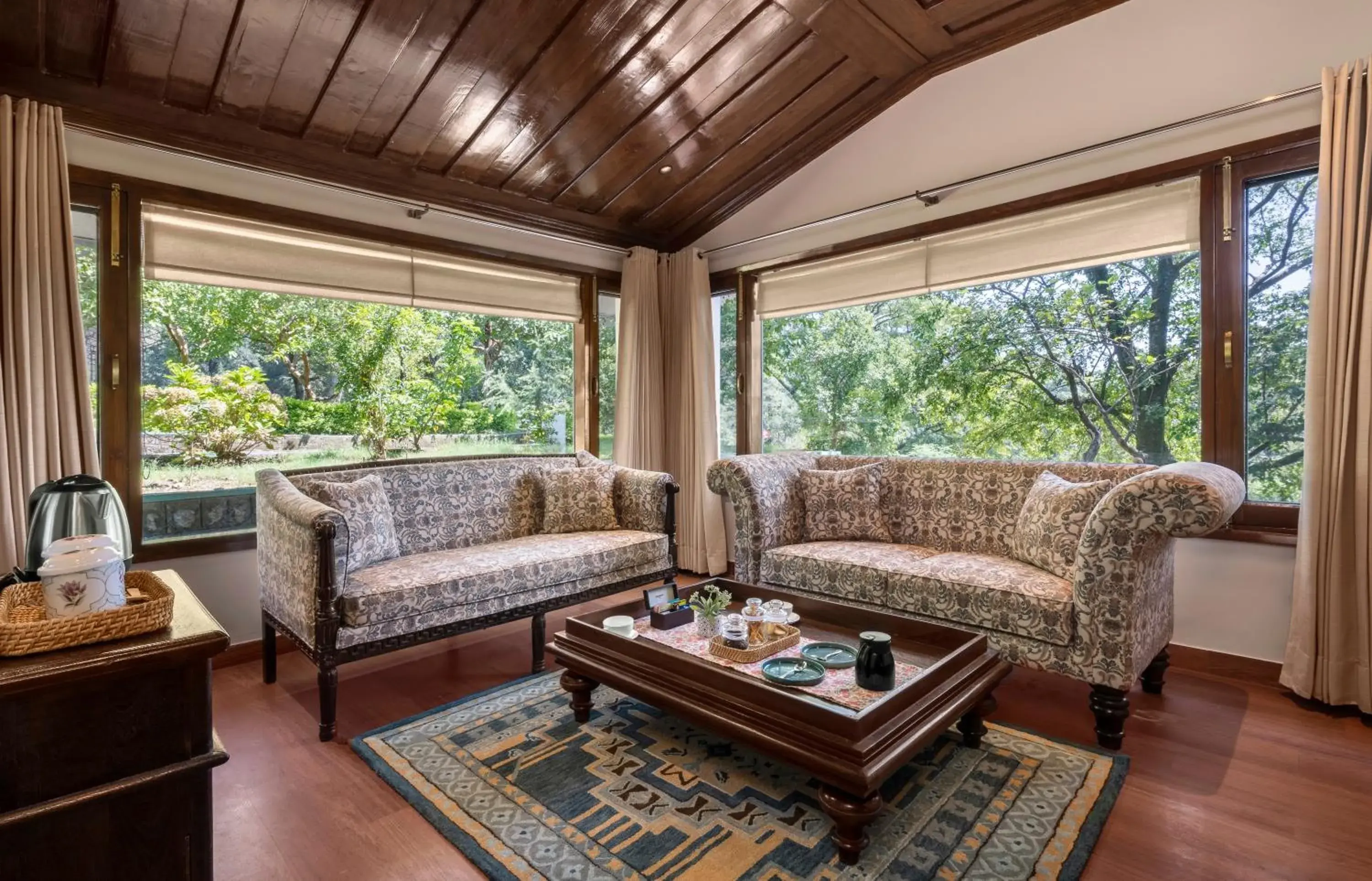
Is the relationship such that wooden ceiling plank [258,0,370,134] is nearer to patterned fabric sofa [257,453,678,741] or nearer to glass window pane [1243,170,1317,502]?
patterned fabric sofa [257,453,678,741]

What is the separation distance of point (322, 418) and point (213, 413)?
1.56 ft

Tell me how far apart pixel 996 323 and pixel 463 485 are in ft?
9.88

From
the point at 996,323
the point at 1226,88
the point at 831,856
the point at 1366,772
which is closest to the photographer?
the point at 831,856

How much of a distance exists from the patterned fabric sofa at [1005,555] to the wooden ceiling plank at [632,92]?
1.87m

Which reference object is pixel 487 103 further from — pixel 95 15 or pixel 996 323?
pixel 996 323

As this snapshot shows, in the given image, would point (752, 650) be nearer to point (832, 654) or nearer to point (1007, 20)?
point (832, 654)

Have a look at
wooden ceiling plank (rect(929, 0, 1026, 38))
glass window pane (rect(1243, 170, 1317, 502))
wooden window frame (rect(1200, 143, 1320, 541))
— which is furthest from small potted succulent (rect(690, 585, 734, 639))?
wooden ceiling plank (rect(929, 0, 1026, 38))

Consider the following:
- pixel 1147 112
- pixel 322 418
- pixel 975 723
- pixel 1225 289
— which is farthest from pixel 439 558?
pixel 1147 112

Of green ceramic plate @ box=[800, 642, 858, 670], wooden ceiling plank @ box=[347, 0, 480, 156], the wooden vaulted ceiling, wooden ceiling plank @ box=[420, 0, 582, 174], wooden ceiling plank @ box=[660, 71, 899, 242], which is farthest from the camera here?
wooden ceiling plank @ box=[660, 71, 899, 242]

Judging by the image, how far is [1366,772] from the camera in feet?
6.71

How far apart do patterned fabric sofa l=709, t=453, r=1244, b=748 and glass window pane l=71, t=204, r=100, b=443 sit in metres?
2.77

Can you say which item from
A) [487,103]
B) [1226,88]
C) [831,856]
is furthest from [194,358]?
[1226,88]

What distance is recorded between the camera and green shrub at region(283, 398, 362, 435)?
3406 millimetres

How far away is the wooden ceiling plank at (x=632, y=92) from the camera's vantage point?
2891 millimetres
